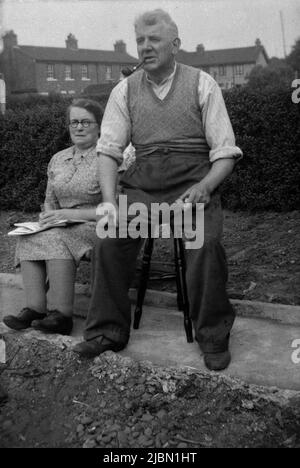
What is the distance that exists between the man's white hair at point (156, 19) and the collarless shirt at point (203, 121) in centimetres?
27

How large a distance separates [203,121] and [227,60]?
58.8 meters

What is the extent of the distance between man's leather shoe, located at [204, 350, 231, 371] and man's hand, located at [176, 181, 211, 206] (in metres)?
0.85

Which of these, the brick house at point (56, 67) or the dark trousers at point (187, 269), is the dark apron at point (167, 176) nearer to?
the dark trousers at point (187, 269)

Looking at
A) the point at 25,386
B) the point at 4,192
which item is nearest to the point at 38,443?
Answer: the point at 25,386

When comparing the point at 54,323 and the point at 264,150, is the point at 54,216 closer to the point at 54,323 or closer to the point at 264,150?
the point at 54,323

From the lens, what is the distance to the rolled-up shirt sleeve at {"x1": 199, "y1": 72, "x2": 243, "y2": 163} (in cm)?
317

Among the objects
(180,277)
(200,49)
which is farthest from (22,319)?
(200,49)

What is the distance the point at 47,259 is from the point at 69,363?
712 mm

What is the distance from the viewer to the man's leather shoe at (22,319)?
11.1 feet

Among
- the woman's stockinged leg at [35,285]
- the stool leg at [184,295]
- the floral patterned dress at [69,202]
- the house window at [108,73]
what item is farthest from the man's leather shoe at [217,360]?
the house window at [108,73]

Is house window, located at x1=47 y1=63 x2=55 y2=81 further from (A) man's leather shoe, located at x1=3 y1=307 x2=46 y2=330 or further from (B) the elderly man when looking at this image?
(A) man's leather shoe, located at x1=3 y1=307 x2=46 y2=330

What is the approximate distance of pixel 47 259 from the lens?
3.41 meters

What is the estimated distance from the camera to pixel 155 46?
3.22 metres
